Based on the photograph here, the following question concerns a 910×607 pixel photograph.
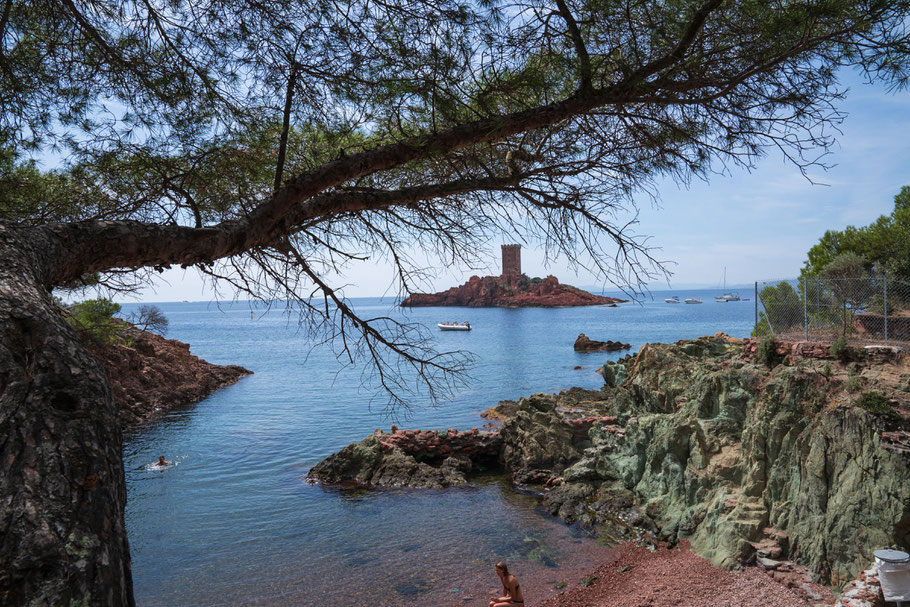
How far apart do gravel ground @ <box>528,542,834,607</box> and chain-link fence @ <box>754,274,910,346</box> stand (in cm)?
546

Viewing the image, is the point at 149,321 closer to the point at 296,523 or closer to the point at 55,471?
the point at 55,471

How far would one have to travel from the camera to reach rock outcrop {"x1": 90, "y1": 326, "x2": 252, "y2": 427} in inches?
1021

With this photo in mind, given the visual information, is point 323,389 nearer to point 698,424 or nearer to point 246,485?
point 246,485

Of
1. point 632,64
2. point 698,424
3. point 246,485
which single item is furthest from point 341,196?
point 246,485

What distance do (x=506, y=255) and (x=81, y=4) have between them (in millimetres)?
4043

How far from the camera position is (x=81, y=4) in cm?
399

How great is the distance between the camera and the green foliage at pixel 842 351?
1048cm

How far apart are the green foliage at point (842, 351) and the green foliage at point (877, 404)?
2522mm

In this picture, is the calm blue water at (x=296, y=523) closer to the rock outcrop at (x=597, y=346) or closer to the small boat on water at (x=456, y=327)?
the rock outcrop at (x=597, y=346)

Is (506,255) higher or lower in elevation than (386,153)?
lower

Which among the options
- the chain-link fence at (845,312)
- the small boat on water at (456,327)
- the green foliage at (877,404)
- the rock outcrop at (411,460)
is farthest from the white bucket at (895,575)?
the small boat on water at (456,327)

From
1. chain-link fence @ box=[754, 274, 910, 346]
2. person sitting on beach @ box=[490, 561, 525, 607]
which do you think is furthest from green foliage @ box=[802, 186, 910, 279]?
person sitting on beach @ box=[490, 561, 525, 607]

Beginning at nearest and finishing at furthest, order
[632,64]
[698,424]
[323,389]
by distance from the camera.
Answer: [632,64] < [698,424] < [323,389]

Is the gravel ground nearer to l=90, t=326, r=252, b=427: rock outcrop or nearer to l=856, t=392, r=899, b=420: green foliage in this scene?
l=856, t=392, r=899, b=420: green foliage
